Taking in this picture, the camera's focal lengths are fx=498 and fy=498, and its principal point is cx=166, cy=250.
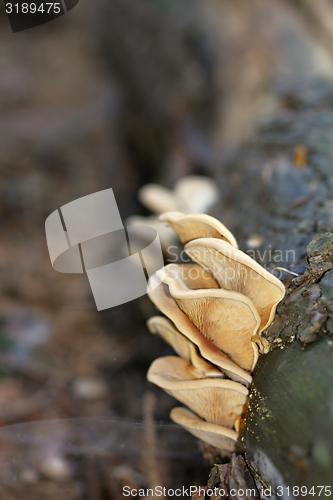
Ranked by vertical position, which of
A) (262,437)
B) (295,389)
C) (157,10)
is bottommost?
(262,437)

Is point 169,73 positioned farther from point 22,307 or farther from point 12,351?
point 12,351

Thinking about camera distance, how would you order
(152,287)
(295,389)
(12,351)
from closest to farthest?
(295,389) → (152,287) → (12,351)

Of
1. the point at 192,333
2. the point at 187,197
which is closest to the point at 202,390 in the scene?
the point at 192,333

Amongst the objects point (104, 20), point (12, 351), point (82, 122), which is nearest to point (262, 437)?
point (12, 351)

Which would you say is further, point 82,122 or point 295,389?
point 82,122

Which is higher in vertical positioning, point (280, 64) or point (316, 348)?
point (280, 64)

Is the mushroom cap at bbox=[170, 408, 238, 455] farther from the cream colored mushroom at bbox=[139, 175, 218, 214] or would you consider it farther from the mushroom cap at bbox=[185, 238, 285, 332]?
the cream colored mushroom at bbox=[139, 175, 218, 214]

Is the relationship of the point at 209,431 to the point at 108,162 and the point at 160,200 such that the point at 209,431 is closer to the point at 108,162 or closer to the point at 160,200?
the point at 160,200
